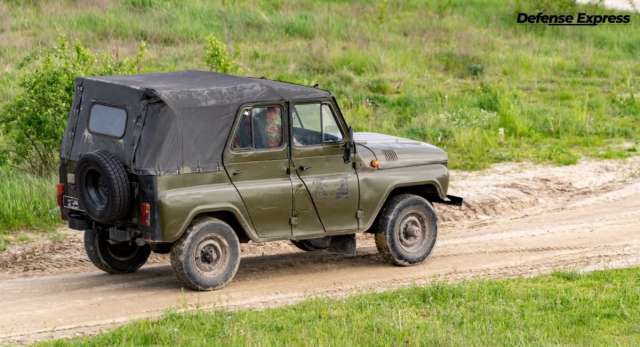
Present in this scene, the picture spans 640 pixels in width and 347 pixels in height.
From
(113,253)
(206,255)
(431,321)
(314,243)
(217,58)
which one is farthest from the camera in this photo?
(217,58)

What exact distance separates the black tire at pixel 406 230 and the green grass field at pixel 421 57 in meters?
5.30

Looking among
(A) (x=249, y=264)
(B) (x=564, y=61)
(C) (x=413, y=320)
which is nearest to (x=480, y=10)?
(B) (x=564, y=61)

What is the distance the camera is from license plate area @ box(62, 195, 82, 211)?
40.2 feet

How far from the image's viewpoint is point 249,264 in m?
13.5

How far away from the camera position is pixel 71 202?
12.4m

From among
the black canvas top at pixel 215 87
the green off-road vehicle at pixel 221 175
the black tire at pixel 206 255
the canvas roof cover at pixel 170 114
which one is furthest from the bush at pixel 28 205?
the black tire at pixel 206 255

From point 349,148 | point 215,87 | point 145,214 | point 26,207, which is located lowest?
point 26,207

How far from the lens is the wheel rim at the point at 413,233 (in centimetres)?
1330

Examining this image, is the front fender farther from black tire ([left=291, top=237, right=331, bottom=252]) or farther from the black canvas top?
the black canvas top

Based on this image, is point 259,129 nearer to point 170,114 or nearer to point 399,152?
point 170,114

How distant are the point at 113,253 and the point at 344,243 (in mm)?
2347

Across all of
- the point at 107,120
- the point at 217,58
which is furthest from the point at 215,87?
the point at 217,58

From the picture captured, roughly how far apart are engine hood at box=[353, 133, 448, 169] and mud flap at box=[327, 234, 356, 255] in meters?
0.84

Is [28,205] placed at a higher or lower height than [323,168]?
lower
